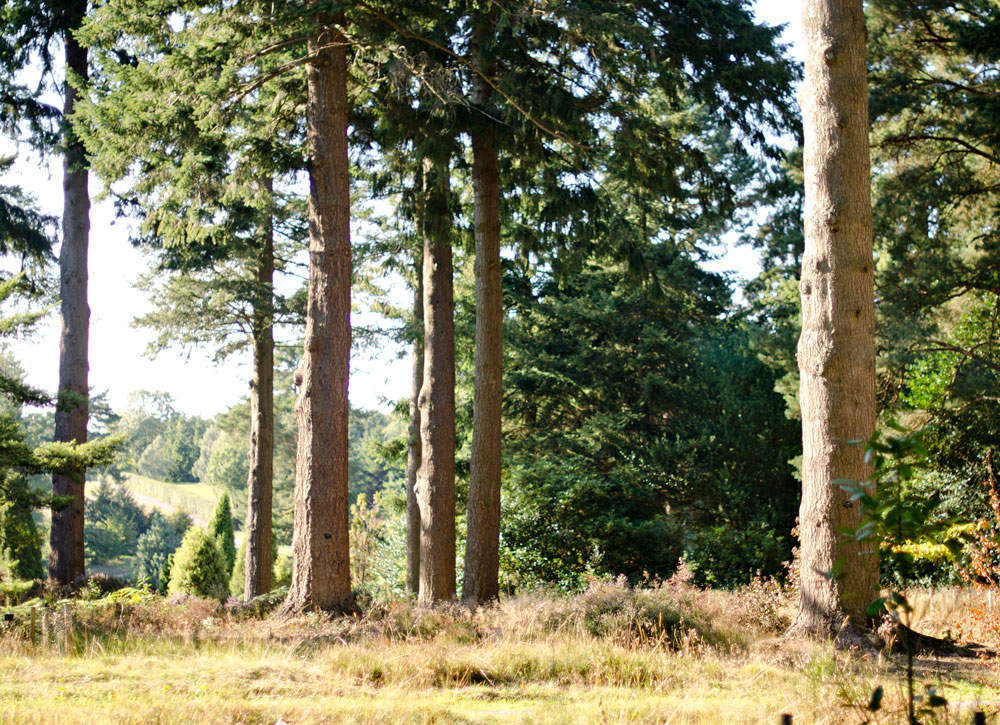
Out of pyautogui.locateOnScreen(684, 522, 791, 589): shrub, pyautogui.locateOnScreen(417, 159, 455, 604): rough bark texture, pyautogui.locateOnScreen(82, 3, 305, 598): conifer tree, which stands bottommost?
pyautogui.locateOnScreen(684, 522, 791, 589): shrub

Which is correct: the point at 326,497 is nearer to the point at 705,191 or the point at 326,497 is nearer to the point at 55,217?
the point at 705,191

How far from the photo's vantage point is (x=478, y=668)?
5.85m

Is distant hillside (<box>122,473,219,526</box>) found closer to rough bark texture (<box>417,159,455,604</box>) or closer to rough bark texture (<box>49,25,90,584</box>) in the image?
rough bark texture (<box>49,25,90,584</box>)

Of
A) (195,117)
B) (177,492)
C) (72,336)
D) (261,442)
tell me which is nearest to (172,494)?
(177,492)

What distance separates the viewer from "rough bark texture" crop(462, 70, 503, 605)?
10562 mm

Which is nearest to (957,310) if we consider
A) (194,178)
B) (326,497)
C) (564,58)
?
(564,58)

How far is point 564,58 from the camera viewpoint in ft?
34.0

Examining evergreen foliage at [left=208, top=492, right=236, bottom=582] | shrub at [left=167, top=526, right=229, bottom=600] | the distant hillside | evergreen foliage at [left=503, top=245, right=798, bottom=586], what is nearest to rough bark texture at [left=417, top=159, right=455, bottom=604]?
evergreen foliage at [left=503, top=245, right=798, bottom=586]

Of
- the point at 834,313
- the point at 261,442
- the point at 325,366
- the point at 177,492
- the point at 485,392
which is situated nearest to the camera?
the point at 834,313

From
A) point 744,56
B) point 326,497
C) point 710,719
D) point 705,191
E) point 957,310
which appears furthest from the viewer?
point 957,310

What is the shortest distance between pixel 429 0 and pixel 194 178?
3631 millimetres

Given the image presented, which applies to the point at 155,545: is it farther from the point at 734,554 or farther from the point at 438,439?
the point at 438,439

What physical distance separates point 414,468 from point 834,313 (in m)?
11.1

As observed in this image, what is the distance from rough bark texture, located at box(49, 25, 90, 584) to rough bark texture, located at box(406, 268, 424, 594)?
19.6ft
